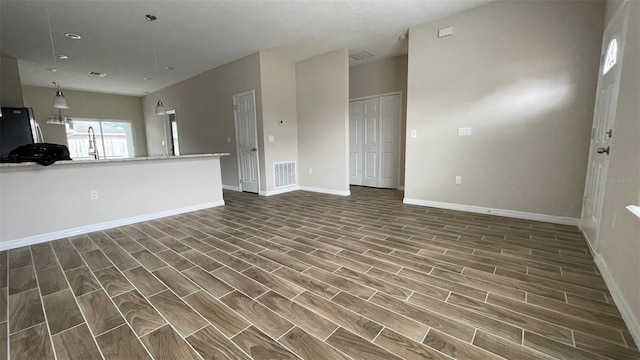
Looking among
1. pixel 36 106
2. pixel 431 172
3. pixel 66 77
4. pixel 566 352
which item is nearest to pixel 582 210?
pixel 431 172

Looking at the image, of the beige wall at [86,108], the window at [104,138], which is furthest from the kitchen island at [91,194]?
the beige wall at [86,108]

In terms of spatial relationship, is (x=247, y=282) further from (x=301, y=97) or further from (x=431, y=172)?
(x=301, y=97)

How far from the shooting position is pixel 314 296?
1.73 metres

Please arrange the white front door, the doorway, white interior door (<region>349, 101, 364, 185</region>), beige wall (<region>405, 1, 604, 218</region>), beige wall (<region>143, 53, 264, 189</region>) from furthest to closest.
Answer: white interior door (<region>349, 101, 364, 185</region>) < the doorway < beige wall (<region>143, 53, 264, 189</region>) < beige wall (<region>405, 1, 604, 218</region>) < the white front door

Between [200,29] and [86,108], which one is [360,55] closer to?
[200,29]

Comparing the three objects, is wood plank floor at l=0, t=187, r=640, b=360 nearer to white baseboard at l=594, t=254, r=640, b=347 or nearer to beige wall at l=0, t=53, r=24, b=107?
white baseboard at l=594, t=254, r=640, b=347

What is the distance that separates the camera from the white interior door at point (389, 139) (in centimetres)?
542

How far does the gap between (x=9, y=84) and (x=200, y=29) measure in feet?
12.3

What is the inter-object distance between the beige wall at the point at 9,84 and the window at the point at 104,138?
11.3 ft

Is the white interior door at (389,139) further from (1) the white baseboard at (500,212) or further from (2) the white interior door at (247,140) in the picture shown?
(2) the white interior door at (247,140)

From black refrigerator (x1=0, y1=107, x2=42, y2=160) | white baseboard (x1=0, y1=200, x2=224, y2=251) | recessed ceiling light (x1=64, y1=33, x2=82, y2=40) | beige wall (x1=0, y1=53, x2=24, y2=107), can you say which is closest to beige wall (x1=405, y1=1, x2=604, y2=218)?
white baseboard (x1=0, y1=200, x2=224, y2=251)

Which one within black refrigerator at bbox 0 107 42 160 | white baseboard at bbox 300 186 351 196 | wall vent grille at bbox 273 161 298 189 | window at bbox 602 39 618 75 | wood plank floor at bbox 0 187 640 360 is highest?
window at bbox 602 39 618 75

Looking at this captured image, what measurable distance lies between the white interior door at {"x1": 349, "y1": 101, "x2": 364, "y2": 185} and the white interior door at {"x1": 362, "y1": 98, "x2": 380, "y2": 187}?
0.35 ft

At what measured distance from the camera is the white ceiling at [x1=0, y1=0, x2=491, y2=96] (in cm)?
322
